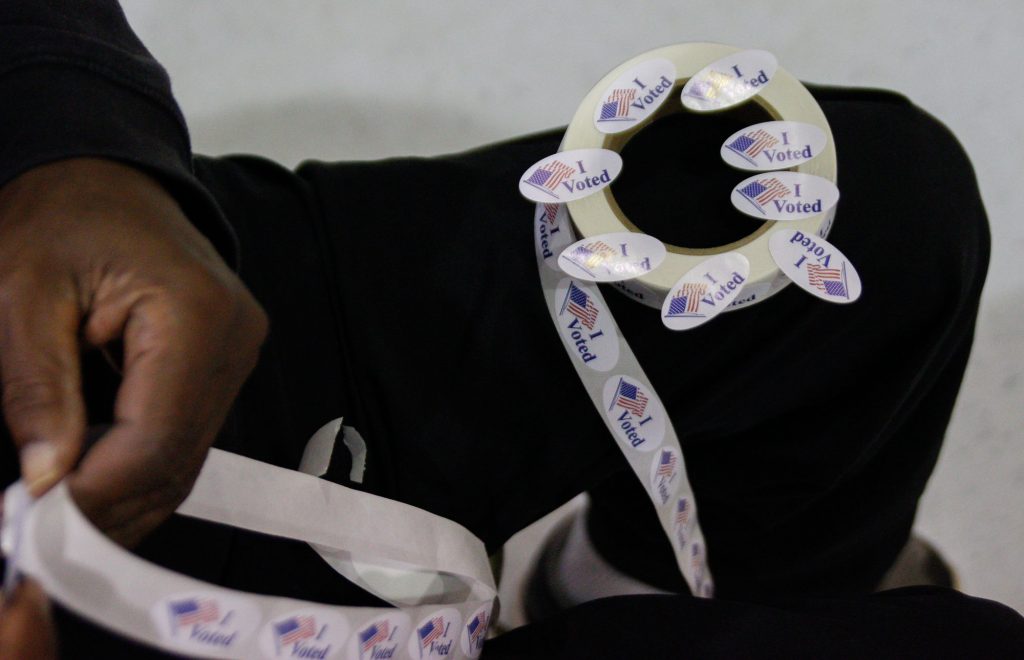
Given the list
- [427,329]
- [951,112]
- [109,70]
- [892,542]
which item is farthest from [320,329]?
[951,112]

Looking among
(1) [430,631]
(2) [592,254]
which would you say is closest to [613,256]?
(2) [592,254]

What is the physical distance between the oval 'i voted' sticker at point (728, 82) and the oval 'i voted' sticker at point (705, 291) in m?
0.09

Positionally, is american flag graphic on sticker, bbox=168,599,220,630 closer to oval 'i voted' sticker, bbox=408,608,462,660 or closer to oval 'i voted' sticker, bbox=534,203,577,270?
oval 'i voted' sticker, bbox=408,608,462,660

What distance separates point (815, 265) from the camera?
17.9 inches

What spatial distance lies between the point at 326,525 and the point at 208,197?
6.9 inches

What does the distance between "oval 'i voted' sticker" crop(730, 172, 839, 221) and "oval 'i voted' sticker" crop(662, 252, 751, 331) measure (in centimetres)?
3

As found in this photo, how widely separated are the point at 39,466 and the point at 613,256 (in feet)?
0.97

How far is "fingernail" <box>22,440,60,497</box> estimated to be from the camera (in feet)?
1.01

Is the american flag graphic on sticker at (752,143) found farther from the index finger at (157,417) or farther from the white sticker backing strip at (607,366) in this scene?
the index finger at (157,417)

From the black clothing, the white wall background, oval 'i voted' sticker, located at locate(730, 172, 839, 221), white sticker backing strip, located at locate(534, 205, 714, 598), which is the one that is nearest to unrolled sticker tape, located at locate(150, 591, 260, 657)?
the black clothing

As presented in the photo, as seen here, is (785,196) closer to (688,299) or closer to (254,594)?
(688,299)

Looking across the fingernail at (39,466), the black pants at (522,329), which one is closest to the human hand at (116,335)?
the fingernail at (39,466)

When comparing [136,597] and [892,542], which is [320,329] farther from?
[892,542]

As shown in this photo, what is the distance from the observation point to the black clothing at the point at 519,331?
484 mm
